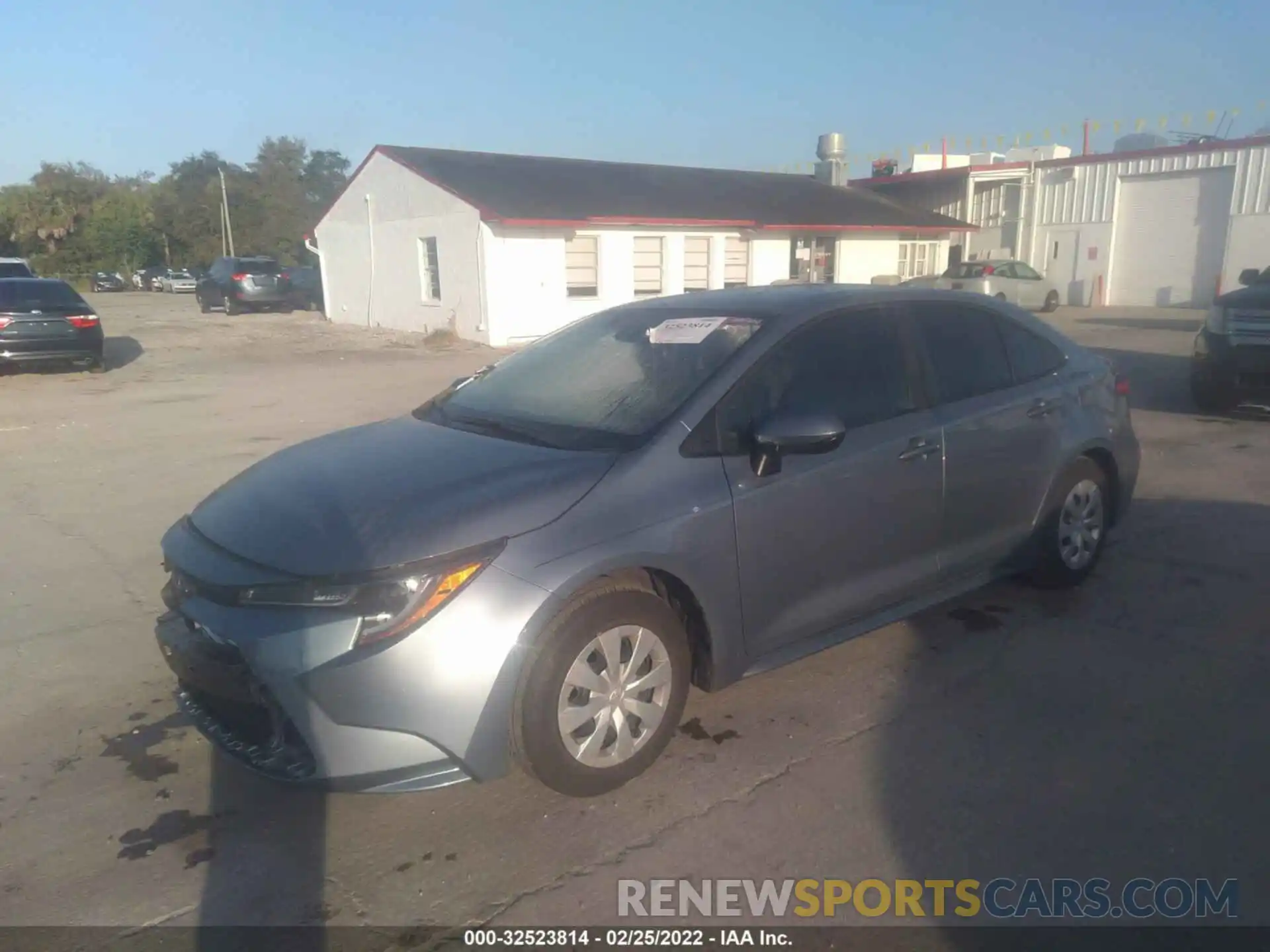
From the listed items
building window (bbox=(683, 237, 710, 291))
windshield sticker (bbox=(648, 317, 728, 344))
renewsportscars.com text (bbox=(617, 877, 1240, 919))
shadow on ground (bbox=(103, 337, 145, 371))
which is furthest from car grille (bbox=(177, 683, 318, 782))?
building window (bbox=(683, 237, 710, 291))

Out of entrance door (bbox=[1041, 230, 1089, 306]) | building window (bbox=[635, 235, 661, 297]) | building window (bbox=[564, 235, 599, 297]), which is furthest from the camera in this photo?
entrance door (bbox=[1041, 230, 1089, 306])

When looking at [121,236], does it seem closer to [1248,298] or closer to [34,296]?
[34,296]

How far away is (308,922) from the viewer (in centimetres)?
272

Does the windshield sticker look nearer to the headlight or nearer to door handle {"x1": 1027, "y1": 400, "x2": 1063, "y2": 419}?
the headlight

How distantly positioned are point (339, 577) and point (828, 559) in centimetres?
188

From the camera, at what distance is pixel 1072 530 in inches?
195

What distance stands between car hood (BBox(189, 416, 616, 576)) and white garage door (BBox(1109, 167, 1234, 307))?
27930mm

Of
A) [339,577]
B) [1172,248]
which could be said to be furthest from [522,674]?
[1172,248]

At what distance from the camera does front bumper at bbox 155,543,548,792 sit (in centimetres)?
280

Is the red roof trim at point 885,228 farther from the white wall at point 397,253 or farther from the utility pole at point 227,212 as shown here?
the utility pole at point 227,212

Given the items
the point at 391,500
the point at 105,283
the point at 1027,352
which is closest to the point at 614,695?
the point at 391,500

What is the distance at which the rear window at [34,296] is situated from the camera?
46.8ft

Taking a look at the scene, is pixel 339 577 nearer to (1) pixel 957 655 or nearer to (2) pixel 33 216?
(1) pixel 957 655

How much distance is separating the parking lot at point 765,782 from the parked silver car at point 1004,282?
1922 centimetres
